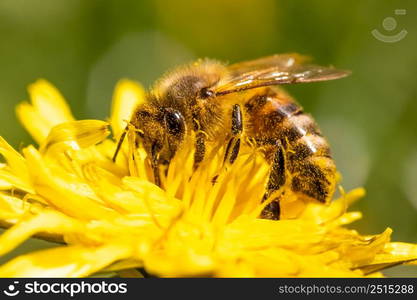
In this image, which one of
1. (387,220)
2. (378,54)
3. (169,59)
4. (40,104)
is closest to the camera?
(40,104)

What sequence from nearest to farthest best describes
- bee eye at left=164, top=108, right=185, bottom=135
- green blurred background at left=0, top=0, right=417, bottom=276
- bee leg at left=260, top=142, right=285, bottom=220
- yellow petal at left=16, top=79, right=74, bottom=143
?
1. bee eye at left=164, top=108, right=185, bottom=135
2. bee leg at left=260, top=142, right=285, bottom=220
3. yellow petal at left=16, top=79, right=74, bottom=143
4. green blurred background at left=0, top=0, right=417, bottom=276

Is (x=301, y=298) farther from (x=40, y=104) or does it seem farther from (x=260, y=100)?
(x=40, y=104)

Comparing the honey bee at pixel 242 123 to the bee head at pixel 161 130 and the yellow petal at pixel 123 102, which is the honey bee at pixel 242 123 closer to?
the bee head at pixel 161 130

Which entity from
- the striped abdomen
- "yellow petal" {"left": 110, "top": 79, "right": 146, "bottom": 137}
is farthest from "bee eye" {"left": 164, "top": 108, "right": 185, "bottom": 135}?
"yellow petal" {"left": 110, "top": 79, "right": 146, "bottom": 137}

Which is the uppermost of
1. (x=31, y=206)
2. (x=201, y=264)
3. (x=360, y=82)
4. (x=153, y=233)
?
(x=360, y=82)

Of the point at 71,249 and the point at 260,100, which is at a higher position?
the point at 260,100

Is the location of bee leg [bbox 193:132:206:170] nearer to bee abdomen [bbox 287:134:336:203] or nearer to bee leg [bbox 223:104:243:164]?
bee leg [bbox 223:104:243:164]

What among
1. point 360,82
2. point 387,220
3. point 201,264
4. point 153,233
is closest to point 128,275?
point 153,233

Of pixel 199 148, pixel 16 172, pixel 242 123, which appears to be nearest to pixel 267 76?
pixel 242 123
